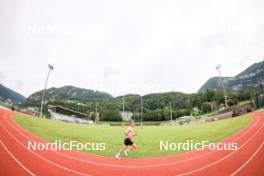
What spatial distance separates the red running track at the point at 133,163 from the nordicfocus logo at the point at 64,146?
386 mm

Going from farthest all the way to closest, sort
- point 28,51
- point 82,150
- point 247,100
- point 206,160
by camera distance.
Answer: point 247,100 → point 28,51 → point 82,150 → point 206,160

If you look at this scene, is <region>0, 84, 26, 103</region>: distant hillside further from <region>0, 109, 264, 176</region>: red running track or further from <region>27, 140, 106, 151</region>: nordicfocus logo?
<region>27, 140, 106, 151</region>: nordicfocus logo

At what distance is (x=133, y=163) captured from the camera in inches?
360

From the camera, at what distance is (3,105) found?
15.6 metres

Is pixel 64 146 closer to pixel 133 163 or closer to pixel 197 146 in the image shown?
pixel 133 163

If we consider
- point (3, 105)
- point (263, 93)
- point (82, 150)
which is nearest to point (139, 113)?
point (82, 150)

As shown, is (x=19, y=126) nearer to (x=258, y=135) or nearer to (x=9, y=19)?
(x=9, y=19)

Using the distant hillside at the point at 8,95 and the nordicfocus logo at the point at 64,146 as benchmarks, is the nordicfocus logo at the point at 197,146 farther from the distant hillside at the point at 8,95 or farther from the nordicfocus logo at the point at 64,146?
the distant hillside at the point at 8,95

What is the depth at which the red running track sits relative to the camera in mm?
8117

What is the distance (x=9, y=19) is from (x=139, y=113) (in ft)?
35.7

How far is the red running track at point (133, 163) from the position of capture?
8.12 meters

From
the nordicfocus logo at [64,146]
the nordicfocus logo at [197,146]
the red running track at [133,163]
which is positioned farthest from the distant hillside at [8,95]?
the nordicfocus logo at [197,146]

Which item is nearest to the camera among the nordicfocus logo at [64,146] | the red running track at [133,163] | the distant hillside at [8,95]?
the red running track at [133,163]

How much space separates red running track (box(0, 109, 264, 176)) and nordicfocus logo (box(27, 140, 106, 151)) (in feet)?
1.27
